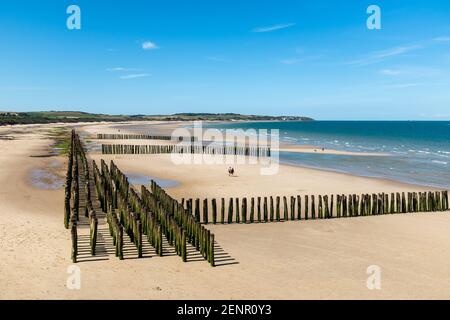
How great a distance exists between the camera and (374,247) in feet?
53.4

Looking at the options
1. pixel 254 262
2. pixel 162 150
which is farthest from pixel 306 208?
pixel 162 150

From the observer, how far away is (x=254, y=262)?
46.6 feet

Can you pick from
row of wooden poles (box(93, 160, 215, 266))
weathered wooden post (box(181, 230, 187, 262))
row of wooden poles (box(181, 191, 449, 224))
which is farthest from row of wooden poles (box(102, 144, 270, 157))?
weathered wooden post (box(181, 230, 187, 262))

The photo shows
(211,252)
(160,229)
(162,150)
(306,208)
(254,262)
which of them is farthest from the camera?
(162,150)

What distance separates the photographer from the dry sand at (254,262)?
11766mm

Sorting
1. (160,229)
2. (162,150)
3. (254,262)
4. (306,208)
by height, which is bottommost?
(254,262)

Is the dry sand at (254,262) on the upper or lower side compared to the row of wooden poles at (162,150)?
lower

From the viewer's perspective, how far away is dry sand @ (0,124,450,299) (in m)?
11.8

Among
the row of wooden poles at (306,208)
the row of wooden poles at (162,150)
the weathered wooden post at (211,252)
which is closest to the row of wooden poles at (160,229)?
the weathered wooden post at (211,252)

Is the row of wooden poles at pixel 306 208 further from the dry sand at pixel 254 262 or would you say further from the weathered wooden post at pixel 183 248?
the weathered wooden post at pixel 183 248

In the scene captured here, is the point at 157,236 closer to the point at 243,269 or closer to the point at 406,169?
the point at 243,269

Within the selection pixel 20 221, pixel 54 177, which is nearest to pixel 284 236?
pixel 20 221

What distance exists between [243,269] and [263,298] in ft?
7.31

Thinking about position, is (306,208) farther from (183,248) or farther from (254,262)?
(183,248)
